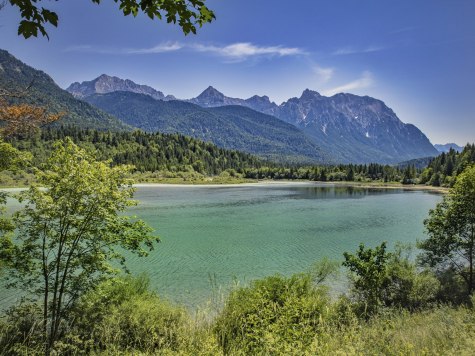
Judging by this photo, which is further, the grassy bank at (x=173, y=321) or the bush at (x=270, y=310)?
the bush at (x=270, y=310)

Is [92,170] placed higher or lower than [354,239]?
higher

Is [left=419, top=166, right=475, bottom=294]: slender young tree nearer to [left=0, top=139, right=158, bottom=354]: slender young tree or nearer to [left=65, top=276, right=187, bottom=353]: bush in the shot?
[left=65, top=276, right=187, bottom=353]: bush

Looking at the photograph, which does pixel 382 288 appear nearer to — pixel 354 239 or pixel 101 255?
pixel 101 255

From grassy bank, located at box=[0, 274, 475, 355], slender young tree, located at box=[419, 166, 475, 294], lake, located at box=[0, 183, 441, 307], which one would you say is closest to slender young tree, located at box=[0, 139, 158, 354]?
grassy bank, located at box=[0, 274, 475, 355]

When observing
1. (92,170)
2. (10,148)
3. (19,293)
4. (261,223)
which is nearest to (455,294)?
(92,170)

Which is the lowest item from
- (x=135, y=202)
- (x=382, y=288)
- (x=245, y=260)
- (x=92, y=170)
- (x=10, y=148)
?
(x=245, y=260)

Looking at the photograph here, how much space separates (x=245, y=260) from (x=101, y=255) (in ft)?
90.6

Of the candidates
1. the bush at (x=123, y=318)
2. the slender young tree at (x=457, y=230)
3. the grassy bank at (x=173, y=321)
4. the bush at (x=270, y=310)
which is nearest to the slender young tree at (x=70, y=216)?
the bush at (x=123, y=318)

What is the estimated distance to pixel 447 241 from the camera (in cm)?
2691

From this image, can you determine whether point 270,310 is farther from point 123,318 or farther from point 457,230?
point 457,230

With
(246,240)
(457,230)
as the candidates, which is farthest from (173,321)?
(246,240)

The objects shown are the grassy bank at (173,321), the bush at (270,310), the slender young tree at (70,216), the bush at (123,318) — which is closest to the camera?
the slender young tree at (70,216)

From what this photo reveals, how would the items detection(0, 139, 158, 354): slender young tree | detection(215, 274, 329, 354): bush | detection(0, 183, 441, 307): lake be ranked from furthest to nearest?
detection(0, 183, 441, 307): lake → detection(215, 274, 329, 354): bush → detection(0, 139, 158, 354): slender young tree

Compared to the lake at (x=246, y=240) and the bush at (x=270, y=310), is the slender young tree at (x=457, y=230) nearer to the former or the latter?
the bush at (x=270, y=310)
